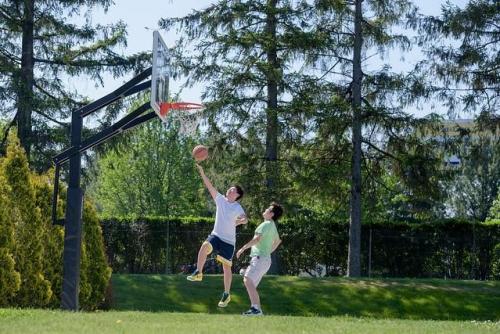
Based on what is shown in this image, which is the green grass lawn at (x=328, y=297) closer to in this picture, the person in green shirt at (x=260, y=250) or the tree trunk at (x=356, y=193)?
the tree trunk at (x=356, y=193)

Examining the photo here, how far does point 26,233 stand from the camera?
17469mm

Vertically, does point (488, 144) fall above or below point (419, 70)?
below

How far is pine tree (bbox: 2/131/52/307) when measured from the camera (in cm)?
1714

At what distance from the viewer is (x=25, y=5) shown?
27.8m

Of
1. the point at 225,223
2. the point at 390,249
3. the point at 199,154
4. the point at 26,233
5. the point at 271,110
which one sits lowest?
the point at 390,249

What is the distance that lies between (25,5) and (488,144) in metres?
15.2

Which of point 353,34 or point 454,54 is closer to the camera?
point 454,54

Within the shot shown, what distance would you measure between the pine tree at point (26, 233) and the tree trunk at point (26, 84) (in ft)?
31.4

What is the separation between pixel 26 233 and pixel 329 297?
946cm

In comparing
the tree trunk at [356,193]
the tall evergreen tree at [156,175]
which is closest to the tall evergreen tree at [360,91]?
the tree trunk at [356,193]

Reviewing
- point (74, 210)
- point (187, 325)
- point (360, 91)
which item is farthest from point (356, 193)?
point (187, 325)

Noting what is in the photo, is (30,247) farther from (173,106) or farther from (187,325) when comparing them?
(187,325)

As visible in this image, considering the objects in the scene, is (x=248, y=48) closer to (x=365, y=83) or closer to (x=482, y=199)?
(x=365, y=83)

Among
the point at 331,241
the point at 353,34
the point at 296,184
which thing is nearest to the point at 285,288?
the point at 296,184
